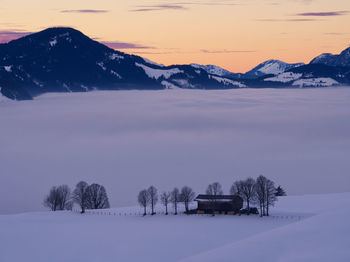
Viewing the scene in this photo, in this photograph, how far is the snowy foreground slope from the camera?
49.6 meters

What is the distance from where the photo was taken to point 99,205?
97.2m

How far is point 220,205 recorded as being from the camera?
79.2 metres

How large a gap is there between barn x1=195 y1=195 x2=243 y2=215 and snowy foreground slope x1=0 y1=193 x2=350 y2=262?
2987 mm

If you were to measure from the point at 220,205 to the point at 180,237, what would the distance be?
53.2 feet

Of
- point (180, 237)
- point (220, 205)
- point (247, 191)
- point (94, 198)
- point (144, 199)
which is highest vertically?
point (247, 191)

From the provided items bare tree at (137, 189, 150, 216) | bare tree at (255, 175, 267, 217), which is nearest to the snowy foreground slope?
bare tree at (255, 175, 267, 217)

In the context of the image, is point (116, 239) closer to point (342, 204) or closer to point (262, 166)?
point (342, 204)

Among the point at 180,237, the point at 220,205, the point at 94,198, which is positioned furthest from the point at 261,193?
the point at 94,198

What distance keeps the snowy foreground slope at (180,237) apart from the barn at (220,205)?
2.99m

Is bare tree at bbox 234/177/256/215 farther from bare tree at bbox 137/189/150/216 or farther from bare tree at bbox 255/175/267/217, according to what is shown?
bare tree at bbox 137/189/150/216

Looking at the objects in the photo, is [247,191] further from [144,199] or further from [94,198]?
[94,198]

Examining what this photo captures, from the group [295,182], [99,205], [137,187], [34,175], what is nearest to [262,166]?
[295,182]

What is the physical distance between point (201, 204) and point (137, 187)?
165 ft

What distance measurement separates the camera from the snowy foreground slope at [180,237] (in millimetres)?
49569
